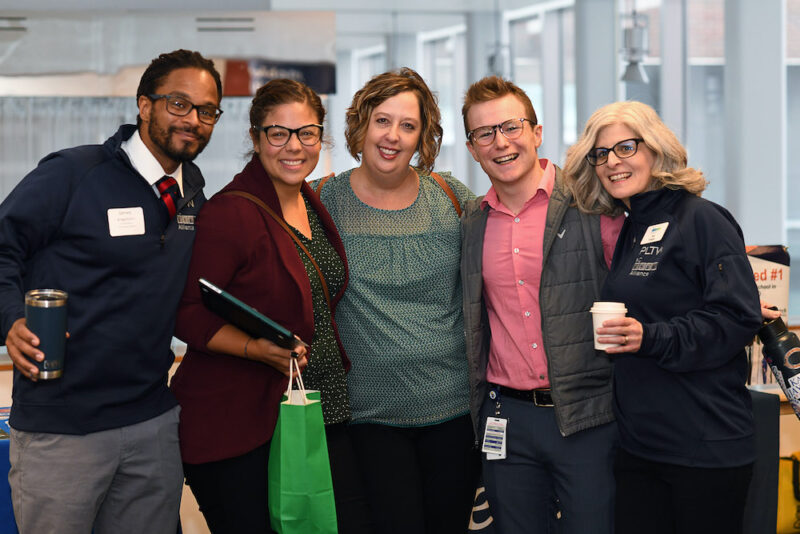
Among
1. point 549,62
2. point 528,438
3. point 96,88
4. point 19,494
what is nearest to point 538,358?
point 528,438

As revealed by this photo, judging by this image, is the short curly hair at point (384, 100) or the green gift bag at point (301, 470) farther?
the short curly hair at point (384, 100)

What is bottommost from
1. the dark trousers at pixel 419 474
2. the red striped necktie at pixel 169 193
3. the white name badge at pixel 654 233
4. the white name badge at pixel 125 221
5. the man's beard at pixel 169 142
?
the dark trousers at pixel 419 474

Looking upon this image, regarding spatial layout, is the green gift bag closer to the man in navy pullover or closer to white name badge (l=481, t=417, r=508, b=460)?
the man in navy pullover

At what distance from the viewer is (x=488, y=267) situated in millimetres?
2457

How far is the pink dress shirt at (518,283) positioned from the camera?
2377mm

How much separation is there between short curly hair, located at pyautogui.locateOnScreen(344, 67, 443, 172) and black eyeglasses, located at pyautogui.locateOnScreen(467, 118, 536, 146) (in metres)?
0.20

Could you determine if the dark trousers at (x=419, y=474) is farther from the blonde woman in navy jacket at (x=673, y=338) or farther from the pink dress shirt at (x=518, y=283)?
the blonde woman in navy jacket at (x=673, y=338)

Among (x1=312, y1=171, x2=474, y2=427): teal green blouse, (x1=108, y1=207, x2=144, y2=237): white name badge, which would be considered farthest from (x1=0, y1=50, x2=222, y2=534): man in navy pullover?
(x1=312, y1=171, x2=474, y2=427): teal green blouse

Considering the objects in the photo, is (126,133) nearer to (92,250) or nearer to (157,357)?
(92,250)

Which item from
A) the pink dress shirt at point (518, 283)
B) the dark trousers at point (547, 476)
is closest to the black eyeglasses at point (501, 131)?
the pink dress shirt at point (518, 283)

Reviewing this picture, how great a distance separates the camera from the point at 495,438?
2.40 meters

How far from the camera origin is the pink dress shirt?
238 cm

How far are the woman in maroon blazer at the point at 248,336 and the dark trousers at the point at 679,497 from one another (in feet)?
2.61

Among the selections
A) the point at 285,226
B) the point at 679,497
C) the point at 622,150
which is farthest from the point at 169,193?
the point at 679,497
